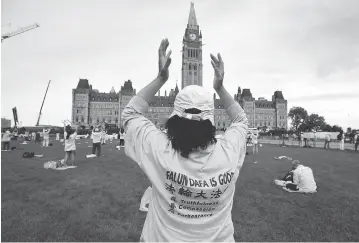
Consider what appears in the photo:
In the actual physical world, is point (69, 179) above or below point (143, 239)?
below

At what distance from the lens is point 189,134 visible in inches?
51.9

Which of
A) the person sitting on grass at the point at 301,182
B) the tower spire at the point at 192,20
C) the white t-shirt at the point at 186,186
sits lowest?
the person sitting on grass at the point at 301,182

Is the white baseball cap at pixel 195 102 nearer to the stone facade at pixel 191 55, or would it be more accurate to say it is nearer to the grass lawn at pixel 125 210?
the grass lawn at pixel 125 210

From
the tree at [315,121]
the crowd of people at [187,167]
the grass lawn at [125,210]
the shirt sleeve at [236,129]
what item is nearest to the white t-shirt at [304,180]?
the grass lawn at [125,210]

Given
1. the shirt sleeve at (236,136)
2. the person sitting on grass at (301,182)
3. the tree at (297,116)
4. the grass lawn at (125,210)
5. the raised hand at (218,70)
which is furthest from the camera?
the tree at (297,116)

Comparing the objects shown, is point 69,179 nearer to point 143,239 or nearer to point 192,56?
point 143,239

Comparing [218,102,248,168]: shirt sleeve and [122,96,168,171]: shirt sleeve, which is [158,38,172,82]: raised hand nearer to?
[122,96,168,171]: shirt sleeve

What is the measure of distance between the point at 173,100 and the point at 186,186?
91.7m

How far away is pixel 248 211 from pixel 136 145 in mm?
4286

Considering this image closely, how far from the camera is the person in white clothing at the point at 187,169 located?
4.32ft

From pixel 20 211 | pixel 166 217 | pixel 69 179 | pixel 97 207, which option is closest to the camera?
pixel 166 217

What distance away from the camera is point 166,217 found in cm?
137

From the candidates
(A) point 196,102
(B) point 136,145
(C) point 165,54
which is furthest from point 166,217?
(C) point 165,54

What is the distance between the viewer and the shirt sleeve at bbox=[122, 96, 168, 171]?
136 cm
